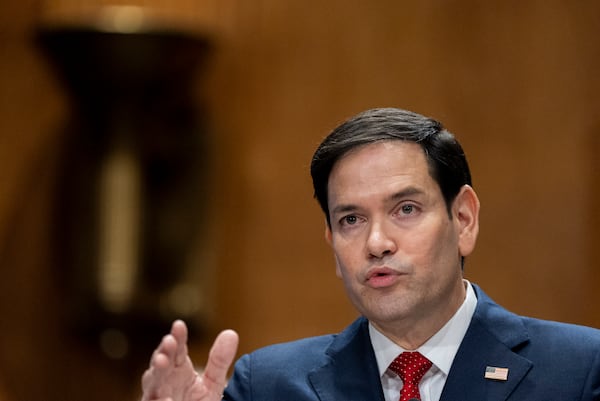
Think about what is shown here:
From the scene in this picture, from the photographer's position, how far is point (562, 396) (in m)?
2.79

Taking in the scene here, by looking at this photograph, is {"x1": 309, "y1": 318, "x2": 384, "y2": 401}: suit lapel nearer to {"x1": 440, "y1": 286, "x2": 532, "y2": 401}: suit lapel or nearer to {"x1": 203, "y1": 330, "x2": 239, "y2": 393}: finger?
{"x1": 440, "y1": 286, "x2": 532, "y2": 401}: suit lapel

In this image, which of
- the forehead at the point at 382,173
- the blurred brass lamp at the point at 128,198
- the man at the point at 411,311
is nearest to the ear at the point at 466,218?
the man at the point at 411,311

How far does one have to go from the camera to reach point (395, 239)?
9.46ft

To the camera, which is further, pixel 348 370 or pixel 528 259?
pixel 528 259

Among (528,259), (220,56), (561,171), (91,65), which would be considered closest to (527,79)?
(561,171)

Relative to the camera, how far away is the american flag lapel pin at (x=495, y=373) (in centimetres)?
285

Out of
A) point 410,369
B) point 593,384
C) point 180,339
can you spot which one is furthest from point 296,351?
point 593,384

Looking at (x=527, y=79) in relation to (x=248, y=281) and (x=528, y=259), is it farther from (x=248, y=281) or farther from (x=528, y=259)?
(x=248, y=281)

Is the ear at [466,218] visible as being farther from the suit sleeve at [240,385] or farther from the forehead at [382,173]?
the suit sleeve at [240,385]

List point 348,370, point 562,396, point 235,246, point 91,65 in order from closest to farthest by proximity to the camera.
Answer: point 562,396 → point 348,370 → point 91,65 → point 235,246

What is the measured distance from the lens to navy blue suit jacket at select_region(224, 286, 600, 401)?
2820 millimetres

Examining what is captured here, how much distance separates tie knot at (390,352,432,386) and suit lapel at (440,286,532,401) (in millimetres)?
68

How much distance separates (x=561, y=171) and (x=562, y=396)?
2.25 m

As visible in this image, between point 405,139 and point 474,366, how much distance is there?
561 mm
